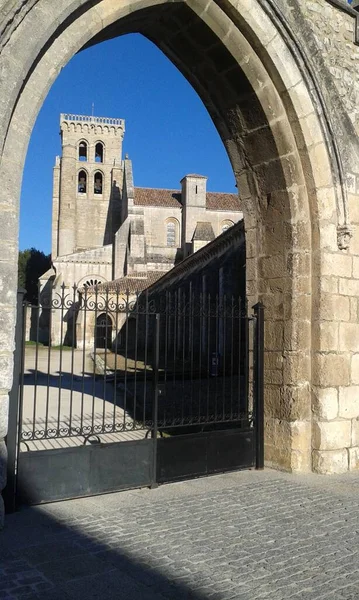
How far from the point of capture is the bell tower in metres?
51.1

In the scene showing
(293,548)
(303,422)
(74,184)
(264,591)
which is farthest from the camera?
(74,184)

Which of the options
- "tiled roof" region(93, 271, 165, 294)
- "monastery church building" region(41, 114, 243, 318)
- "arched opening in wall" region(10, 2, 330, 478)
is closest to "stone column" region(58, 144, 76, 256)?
"monastery church building" region(41, 114, 243, 318)

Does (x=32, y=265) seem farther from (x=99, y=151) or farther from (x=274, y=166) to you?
(x=274, y=166)

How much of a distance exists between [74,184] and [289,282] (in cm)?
4784

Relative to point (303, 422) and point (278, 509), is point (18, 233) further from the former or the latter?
point (303, 422)

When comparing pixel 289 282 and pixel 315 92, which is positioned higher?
pixel 315 92

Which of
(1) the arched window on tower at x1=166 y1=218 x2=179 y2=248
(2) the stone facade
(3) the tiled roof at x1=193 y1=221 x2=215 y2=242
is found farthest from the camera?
(1) the arched window on tower at x1=166 y1=218 x2=179 y2=248

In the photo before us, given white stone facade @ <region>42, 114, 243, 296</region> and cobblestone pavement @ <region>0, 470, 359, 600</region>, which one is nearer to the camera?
→ cobblestone pavement @ <region>0, 470, 359, 600</region>

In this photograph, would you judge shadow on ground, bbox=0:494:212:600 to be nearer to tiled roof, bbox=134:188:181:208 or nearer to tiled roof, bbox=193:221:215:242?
tiled roof, bbox=193:221:215:242

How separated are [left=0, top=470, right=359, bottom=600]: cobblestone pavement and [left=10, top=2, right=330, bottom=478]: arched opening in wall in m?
1.25

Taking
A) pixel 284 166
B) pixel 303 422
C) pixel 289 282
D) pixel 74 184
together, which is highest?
pixel 74 184

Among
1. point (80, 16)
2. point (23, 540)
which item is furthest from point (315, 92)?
point (23, 540)

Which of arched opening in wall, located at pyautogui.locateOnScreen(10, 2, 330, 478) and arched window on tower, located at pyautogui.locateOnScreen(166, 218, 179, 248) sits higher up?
arched window on tower, located at pyautogui.locateOnScreen(166, 218, 179, 248)

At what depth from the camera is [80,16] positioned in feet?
15.4
